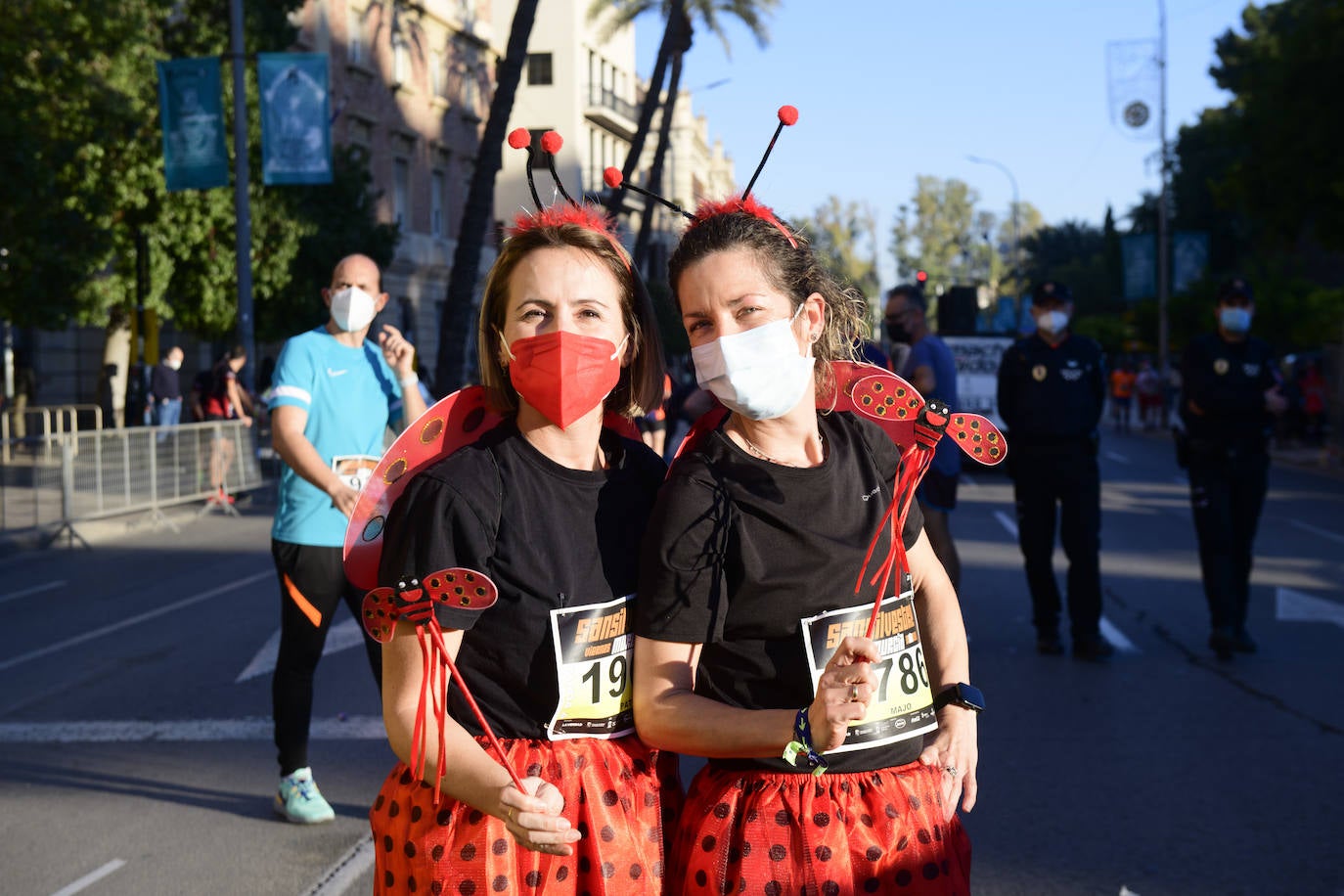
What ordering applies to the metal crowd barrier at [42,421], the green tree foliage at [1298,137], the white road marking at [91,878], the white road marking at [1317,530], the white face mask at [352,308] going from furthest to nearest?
the green tree foliage at [1298,137] < the metal crowd barrier at [42,421] < the white road marking at [1317,530] < the white face mask at [352,308] < the white road marking at [91,878]

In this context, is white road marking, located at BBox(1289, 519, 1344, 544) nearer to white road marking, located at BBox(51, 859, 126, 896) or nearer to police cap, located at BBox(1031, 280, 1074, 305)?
police cap, located at BBox(1031, 280, 1074, 305)

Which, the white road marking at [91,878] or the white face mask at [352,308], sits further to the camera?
the white face mask at [352,308]

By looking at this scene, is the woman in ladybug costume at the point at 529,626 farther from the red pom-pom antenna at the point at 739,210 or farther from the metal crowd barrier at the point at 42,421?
the metal crowd barrier at the point at 42,421

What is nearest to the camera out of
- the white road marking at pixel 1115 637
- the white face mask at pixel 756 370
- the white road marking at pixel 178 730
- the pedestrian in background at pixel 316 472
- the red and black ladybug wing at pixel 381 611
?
the red and black ladybug wing at pixel 381 611

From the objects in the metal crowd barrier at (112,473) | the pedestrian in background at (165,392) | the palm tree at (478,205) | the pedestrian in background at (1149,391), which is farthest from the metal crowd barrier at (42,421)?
the pedestrian in background at (1149,391)

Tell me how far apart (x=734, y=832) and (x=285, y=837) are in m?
3.11

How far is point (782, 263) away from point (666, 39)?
20795 mm

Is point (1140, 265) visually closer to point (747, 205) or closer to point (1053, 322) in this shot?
point (1053, 322)

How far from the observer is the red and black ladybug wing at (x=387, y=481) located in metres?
2.44

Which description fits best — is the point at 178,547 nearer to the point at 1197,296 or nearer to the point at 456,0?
the point at 1197,296

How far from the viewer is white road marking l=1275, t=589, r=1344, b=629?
29.5ft

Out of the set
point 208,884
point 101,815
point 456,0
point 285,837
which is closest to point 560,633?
point 208,884

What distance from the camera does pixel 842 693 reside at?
2004mm

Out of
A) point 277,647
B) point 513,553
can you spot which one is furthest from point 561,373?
point 277,647
